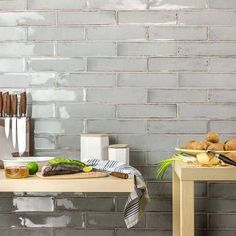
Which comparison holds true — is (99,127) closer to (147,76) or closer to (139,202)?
(147,76)

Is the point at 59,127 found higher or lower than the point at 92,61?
lower

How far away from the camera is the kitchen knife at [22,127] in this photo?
2.71m

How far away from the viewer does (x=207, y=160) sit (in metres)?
2.17

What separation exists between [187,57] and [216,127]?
43 cm

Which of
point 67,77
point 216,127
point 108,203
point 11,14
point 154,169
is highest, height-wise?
point 11,14

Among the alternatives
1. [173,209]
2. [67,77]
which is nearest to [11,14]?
[67,77]

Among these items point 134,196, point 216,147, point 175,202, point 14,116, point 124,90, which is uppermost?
point 124,90

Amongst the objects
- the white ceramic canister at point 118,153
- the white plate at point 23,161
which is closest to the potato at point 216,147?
the white ceramic canister at point 118,153

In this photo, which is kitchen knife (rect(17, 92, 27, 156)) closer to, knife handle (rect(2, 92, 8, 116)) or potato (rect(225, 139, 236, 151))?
knife handle (rect(2, 92, 8, 116))

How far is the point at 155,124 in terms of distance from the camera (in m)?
2.87

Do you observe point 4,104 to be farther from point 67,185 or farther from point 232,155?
point 232,155

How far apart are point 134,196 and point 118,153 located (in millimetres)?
343

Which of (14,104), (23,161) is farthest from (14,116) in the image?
(23,161)

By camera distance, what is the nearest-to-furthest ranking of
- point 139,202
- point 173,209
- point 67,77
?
point 139,202 → point 173,209 → point 67,77
